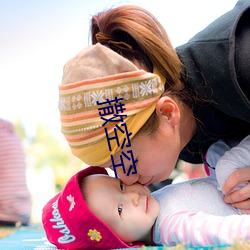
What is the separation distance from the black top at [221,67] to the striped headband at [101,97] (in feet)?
0.34

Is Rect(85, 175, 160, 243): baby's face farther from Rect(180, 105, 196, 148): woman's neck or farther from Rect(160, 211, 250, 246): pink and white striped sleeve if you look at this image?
Rect(180, 105, 196, 148): woman's neck

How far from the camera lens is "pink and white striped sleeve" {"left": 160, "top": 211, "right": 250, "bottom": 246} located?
2.61 ft

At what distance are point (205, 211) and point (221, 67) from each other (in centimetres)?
30

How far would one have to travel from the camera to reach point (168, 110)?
977mm

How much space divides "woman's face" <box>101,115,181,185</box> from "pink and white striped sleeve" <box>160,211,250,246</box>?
0.35 ft

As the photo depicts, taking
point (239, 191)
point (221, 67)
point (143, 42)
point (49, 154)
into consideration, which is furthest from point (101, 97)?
point (49, 154)

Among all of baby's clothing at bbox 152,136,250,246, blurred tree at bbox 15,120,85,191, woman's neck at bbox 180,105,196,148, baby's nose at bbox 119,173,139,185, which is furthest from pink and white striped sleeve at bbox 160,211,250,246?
blurred tree at bbox 15,120,85,191

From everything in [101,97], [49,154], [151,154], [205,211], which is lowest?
[49,154]

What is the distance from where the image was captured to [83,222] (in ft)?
3.06

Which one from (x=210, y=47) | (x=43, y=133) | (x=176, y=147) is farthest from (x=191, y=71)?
(x=43, y=133)

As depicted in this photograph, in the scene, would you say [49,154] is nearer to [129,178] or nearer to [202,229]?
[129,178]

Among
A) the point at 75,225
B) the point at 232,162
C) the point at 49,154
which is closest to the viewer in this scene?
the point at 75,225

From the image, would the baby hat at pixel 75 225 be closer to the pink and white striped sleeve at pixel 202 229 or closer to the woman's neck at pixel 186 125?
the pink and white striped sleeve at pixel 202 229

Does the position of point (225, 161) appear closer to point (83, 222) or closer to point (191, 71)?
point (191, 71)
